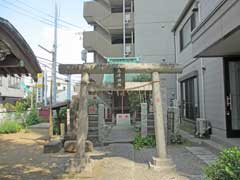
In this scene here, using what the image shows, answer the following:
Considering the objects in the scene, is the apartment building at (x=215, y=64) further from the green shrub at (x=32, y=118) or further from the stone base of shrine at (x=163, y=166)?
the green shrub at (x=32, y=118)

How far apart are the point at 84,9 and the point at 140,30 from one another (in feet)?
21.0

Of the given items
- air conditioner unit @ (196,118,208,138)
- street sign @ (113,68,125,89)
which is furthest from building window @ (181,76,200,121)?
street sign @ (113,68,125,89)

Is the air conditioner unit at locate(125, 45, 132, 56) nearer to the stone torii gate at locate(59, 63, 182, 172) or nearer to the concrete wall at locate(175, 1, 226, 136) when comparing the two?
the concrete wall at locate(175, 1, 226, 136)

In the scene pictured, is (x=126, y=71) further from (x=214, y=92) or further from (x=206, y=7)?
(x=206, y=7)

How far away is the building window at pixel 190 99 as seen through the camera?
47.2 feet

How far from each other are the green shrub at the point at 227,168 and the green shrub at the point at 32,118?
17.6 meters

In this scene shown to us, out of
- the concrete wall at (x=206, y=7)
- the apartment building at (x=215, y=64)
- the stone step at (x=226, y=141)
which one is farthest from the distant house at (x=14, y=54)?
the concrete wall at (x=206, y=7)

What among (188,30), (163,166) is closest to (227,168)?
(163,166)

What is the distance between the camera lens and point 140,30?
81.4 feet

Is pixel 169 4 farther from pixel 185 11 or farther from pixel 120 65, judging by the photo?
pixel 120 65

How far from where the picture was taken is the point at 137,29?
81.4ft

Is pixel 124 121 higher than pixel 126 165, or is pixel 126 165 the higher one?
pixel 124 121

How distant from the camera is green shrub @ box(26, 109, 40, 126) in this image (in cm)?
2037

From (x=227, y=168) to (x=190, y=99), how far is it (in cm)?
1204
